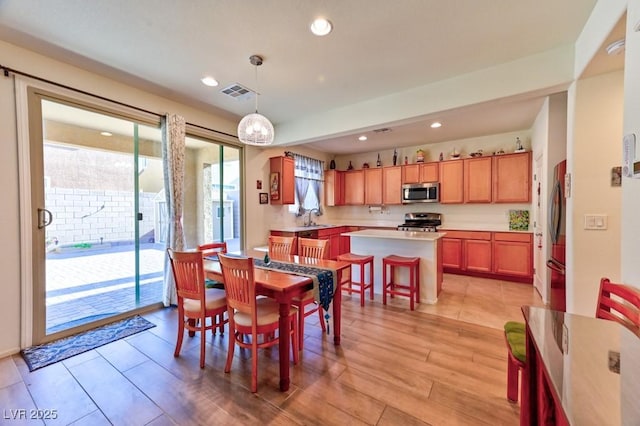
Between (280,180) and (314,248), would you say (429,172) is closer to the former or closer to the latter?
(280,180)

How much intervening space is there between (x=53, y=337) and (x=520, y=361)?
3828 mm

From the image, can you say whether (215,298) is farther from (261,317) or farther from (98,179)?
(98,179)

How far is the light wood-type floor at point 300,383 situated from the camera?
1.61 meters

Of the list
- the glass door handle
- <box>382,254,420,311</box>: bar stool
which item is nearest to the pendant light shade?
the glass door handle

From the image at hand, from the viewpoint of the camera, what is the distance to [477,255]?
475 cm

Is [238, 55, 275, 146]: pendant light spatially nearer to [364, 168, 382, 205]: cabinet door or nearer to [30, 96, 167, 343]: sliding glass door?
[30, 96, 167, 343]: sliding glass door

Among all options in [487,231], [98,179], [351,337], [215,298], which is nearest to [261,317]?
[215,298]

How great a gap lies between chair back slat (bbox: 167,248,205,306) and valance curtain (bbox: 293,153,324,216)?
352cm

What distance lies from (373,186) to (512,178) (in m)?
2.58

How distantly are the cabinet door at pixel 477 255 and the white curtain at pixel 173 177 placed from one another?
Result: 15.5ft

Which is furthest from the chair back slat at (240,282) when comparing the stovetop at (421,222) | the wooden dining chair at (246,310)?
the stovetop at (421,222)

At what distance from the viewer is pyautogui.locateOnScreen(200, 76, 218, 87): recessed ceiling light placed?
2846 mm

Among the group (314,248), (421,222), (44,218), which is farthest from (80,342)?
(421,222)

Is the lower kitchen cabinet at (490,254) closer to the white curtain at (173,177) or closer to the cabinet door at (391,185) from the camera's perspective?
the cabinet door at (391,185)
